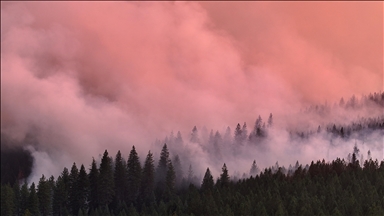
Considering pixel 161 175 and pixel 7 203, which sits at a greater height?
pixel 161 175

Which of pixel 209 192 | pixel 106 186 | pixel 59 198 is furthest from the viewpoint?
pixel 106 186

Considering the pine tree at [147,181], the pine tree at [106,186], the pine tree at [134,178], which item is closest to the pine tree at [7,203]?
the pine tree at [106,186]

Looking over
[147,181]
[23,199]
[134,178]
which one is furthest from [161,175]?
[23,199]

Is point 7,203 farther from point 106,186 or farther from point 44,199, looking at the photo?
point 106,186

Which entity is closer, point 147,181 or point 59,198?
point 59,198

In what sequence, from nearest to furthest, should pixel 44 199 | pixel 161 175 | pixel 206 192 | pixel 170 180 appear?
pixel 206 192
pixel 44 199
pixel 170 180
pixel 161 175

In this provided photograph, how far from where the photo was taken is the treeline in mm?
123250

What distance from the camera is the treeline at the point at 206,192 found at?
123 metres

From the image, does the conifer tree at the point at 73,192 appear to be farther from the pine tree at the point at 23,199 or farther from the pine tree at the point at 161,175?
the pine tree at the point at 161,175

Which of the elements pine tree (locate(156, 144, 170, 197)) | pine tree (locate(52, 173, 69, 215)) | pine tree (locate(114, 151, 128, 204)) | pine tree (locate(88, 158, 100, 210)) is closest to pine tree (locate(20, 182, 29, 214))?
pine tree (locate(52, 173, 69, 215))

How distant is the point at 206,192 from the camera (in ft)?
506

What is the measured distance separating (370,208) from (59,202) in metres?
92.3

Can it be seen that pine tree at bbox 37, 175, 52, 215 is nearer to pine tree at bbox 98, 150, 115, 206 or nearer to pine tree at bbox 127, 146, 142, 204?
pine tree at bbox 98, 150, 115, 206

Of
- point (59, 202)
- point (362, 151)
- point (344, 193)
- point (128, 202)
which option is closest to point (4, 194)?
point (59, 202)
